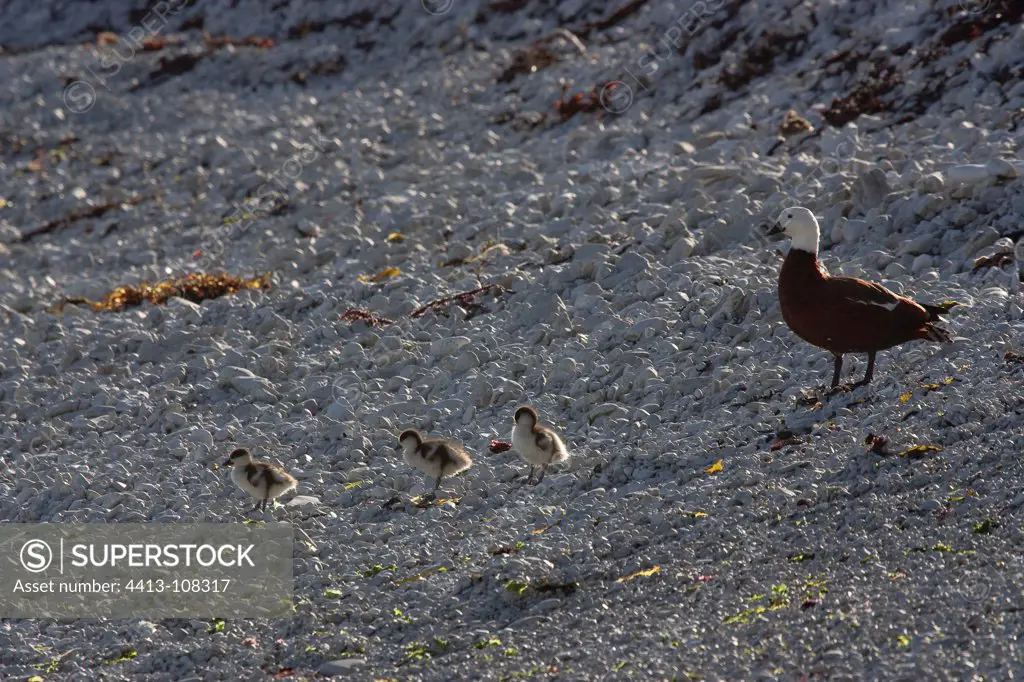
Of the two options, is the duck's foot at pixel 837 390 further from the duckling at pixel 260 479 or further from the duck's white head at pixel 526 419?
the duckling at pixel 260 479

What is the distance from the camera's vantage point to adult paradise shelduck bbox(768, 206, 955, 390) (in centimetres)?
1003

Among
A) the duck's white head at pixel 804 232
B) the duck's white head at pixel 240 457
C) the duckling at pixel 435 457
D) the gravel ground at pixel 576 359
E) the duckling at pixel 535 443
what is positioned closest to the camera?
the gravel ground at pixel 576 359

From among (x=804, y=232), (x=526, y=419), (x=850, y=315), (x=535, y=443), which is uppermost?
(x=804, y=232)

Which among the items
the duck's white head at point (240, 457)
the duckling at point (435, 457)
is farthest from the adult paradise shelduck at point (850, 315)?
the duck's white head at point (240, 457)

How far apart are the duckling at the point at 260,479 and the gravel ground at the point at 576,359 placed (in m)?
0.16

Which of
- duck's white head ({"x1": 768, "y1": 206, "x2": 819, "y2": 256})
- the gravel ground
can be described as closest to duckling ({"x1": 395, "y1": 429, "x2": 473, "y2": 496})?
the gravel ground

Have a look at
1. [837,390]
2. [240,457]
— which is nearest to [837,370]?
[837,390]

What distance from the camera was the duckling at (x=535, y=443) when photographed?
9992 millimetres

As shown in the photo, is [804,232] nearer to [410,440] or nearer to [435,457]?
[435,457]

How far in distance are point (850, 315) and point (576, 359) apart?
2.88m

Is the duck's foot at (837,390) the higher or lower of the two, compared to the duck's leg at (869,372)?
lower

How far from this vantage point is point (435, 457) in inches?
401

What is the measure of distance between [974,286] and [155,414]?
7.75m

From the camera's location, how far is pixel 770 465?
952cm
